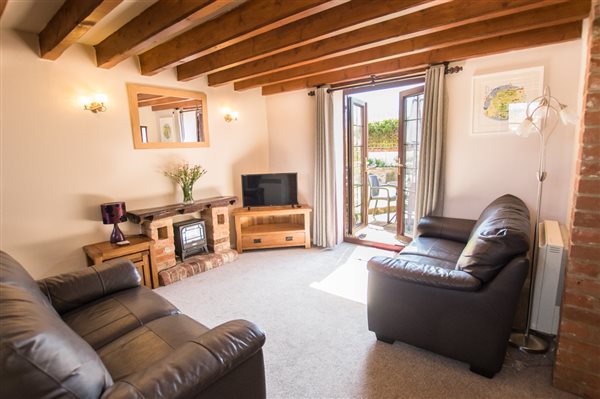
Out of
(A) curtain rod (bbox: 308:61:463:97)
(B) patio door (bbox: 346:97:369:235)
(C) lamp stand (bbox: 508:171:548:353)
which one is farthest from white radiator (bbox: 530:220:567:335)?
(B) patio door (bbox: 346:97:369:235)

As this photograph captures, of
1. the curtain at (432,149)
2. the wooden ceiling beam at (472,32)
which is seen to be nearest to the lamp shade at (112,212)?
the wooden ceiling beam at (472,32)

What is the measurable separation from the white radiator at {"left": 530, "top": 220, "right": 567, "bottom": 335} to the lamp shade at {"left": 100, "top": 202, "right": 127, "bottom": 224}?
3692mm

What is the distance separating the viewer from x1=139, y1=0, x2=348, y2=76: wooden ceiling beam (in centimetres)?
199

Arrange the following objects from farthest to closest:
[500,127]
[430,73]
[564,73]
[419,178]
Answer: [419,178] → [430,73] → [500,127] → [564,73]

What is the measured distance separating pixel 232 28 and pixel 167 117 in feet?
6.06

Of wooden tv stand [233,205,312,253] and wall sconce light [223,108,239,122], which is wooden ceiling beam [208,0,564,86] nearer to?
wall sconce light [223,108,239,122]

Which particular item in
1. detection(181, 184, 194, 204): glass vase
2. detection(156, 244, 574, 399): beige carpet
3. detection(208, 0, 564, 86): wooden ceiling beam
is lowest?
detection(156, 244, 574, 399): beige carpet

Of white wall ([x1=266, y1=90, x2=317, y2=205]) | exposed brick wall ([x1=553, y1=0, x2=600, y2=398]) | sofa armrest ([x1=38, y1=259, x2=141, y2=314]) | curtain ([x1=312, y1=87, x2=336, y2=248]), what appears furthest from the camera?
white wall ([x1=266, y1=90, x2=317, y2=205])

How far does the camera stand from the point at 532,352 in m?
2.11

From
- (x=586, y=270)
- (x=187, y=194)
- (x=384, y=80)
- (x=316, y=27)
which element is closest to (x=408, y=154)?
(x=384, y=80)

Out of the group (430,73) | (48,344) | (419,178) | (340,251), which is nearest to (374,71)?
(430,73)

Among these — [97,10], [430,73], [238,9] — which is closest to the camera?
[97,10]

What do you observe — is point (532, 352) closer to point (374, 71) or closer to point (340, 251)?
point (340, 251)

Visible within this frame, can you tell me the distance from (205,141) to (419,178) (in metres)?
2.80
